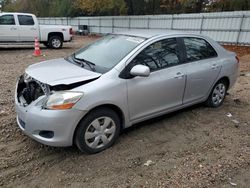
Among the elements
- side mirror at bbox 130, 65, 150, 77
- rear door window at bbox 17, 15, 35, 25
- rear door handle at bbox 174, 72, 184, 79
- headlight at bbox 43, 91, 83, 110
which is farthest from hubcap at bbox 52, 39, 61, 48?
headlight at bbox 43, 91, 83, 110

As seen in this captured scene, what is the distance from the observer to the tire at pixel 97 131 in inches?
134

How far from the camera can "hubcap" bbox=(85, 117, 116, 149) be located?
3.49 meters

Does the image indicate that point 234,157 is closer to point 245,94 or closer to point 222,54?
point 222,54

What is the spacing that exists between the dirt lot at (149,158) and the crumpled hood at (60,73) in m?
0.99

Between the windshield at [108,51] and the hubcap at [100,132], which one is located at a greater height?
the windshield at [108,51]

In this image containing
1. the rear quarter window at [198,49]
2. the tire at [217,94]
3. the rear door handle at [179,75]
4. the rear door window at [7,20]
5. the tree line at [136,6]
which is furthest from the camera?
the tree line at [136,6]

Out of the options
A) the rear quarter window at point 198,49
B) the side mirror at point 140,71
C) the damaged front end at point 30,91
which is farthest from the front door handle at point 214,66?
the damaged front end at point 30,91

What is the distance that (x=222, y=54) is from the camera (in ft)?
17.3

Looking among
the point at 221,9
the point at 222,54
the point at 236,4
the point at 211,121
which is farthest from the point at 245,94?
the point at 221,9

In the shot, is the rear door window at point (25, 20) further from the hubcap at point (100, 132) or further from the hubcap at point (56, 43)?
the hubcap at point (100, 132)

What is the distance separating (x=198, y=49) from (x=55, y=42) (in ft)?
37.5

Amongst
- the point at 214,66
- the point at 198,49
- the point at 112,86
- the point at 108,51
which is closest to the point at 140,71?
the point at 112,86

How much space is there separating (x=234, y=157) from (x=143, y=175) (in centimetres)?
138

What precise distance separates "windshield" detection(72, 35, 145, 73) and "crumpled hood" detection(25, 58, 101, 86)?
24 centimetres
